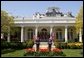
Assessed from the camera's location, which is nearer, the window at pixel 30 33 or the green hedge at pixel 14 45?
the green hedge at pixel 14 45

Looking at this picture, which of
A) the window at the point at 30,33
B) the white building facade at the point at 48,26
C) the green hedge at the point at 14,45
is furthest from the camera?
the window at the point at 30,33

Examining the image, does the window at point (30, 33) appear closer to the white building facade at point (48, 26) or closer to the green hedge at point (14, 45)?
the white building facade at point (48, 26)

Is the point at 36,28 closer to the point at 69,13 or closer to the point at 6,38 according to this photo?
the point at 6,38

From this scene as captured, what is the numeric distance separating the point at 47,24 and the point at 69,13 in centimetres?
994

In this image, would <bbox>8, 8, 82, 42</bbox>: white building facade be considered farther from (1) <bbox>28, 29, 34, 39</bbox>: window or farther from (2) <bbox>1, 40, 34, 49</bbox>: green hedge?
(2) <bbox>1, 40, 34, 49</bbox>: green hedge

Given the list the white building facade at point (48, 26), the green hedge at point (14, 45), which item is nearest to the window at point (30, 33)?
the white building facade at point (48, 26)

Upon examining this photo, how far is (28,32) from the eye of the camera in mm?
50812

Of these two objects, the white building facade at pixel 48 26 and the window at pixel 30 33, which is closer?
Result: the white building facade at pixel 48 26

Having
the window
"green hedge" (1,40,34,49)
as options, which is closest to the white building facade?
the window

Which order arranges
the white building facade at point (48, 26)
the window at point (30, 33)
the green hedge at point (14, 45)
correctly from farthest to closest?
the window at point (30, 33), the white building facade at point (48, 26), the green hedge at point (14, 45)

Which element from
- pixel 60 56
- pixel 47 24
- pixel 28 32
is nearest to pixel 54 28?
pixel 47 24

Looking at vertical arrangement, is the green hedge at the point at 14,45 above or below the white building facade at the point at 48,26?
below

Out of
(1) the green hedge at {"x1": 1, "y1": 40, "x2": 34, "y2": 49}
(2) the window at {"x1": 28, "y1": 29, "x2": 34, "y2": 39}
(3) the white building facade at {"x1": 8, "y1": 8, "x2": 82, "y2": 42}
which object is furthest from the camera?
(2) the window at {"x1": 28, "y1": 29, "x2": 34, "y2": 39}

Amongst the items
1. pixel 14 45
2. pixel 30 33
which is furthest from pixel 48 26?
pixel 14 45
